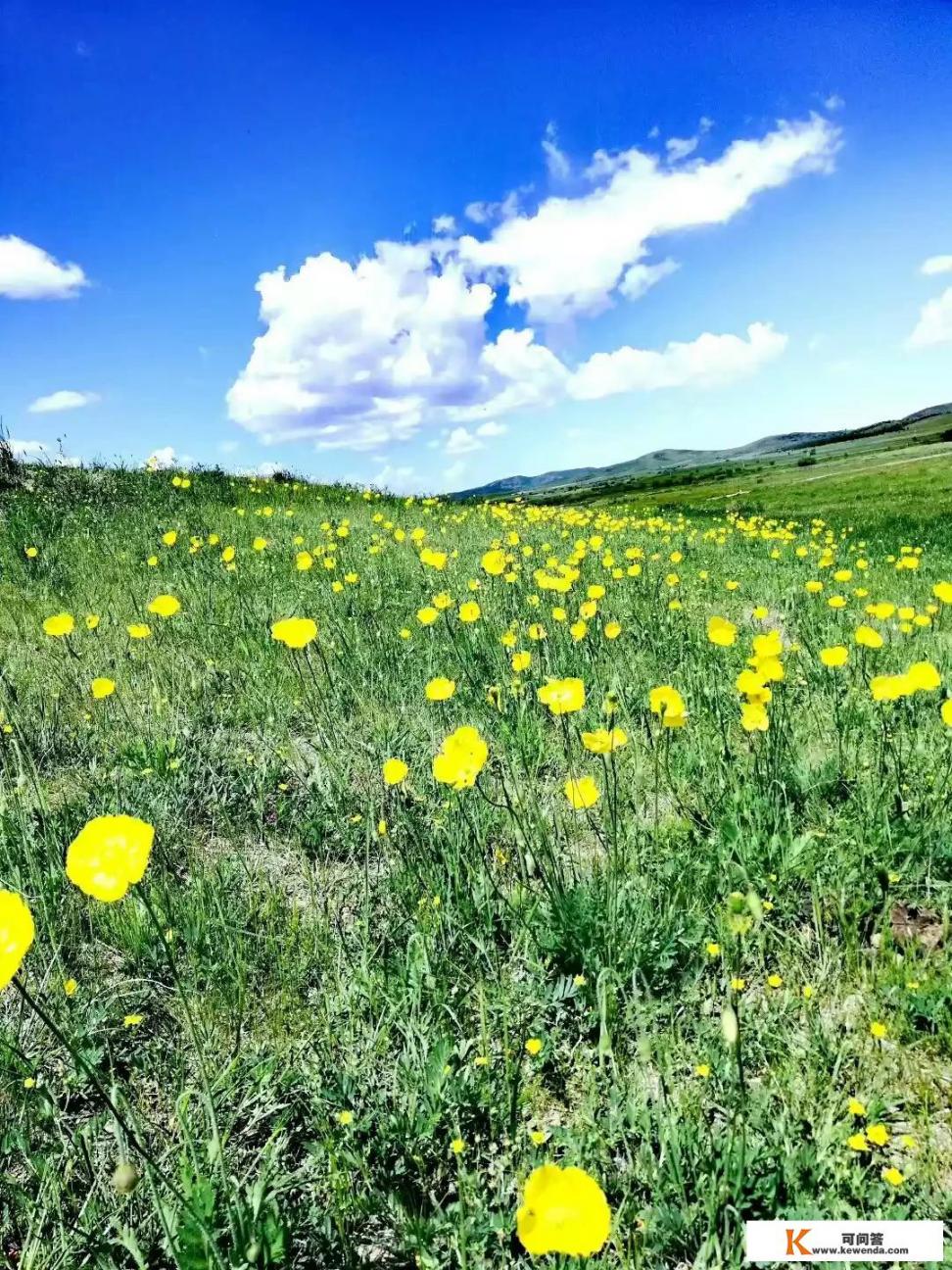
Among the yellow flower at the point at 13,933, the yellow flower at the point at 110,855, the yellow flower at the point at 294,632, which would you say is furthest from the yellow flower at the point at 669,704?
the yellow flower at the point at 13,933

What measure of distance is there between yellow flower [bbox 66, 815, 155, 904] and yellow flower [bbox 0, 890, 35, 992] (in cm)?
25

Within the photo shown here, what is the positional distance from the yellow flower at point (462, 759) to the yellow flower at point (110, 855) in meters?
1.00

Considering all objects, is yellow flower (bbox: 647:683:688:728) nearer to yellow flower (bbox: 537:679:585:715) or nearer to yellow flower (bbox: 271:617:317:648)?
yellow flower (bbox: 537:679:585:715)

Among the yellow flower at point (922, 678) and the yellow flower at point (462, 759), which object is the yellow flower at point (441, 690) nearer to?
the yellow flower at point (462, 759)

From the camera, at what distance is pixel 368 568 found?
23.3ft

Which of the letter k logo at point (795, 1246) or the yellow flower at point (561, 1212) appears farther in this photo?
the letter k logo at point (795, 1246)

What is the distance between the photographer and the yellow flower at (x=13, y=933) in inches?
48.4

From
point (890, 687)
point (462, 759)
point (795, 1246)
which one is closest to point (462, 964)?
point (462, 759)

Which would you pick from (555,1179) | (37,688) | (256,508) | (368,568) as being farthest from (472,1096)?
(256,508)

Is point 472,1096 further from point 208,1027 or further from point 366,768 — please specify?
point 366,768

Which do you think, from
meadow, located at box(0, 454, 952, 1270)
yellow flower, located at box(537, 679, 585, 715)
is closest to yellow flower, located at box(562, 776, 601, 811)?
meadow, located at box(0, 454, 952, 1270)

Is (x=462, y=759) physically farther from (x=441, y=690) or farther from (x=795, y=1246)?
(x=795, y=1246)

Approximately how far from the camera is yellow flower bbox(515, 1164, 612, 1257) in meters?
1.15

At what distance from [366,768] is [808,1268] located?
8.15 ft
